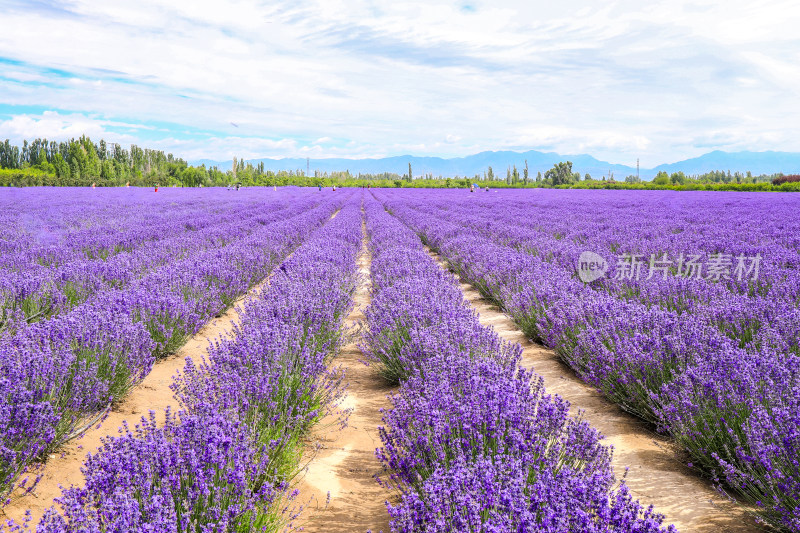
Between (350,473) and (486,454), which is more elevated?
(486,454)

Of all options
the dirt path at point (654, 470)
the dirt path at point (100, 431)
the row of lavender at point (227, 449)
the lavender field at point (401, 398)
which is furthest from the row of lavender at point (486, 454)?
the dirt path at point (100, 431)

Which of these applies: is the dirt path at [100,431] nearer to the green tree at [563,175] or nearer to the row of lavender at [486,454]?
the row of lavender at [486,454]

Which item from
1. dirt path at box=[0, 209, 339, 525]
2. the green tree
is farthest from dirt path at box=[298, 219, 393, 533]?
the green tree

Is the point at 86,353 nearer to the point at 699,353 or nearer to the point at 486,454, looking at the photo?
the point at 486,454

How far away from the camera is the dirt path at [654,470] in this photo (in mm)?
2109

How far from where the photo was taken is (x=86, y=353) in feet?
9.73

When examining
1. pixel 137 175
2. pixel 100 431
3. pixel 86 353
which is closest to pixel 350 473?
pixel 100 431

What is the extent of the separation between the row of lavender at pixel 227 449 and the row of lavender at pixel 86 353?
0.35m

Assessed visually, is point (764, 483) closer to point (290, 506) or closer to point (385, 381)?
point (290, 506)

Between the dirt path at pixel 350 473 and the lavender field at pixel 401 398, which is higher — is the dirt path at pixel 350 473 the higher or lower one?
the lower one

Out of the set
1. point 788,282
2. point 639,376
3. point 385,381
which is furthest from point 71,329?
point 788,282

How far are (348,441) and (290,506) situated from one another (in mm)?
680

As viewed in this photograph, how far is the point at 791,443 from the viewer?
195 cm

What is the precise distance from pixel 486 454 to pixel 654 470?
113cm
